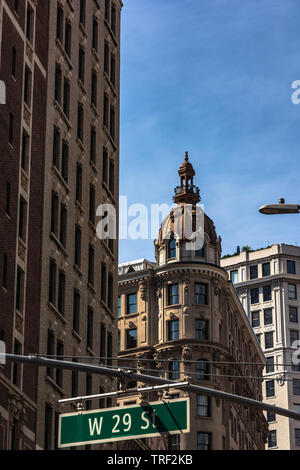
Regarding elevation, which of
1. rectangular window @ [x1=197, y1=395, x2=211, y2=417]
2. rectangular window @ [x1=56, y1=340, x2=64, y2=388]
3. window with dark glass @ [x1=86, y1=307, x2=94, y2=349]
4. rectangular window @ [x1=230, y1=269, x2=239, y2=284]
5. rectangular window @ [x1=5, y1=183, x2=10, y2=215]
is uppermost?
rectangular window @ [x1=230, y1=269, x2=239, y2=284]

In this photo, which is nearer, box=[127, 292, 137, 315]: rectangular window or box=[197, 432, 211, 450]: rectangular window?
box=[197, 432, 211, 450]: rectangular window

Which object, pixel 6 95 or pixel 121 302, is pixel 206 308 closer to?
pixel 121 302

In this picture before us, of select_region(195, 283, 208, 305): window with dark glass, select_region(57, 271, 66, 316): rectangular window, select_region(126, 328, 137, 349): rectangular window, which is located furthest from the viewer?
select_region(126, 328, 137, 349): rectangular window

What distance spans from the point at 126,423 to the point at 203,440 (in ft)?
214

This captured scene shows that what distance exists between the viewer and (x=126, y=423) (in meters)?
28.3

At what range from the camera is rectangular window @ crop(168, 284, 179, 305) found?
97.2 metres

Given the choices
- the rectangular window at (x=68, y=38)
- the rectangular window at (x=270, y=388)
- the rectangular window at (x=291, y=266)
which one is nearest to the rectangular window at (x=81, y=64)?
the rectangular window at (x=68, y=38)

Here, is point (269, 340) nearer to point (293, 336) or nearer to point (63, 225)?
point (293, 336)

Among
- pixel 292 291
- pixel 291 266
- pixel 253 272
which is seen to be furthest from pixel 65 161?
pixel 291 266

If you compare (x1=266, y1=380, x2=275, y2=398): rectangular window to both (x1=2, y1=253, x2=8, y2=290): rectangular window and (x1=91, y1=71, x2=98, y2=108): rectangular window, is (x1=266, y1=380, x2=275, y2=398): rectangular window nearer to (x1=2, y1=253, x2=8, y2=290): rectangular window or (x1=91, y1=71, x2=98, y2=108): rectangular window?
(x1=91, y1=71, x2=98, y2=108): rectangular window

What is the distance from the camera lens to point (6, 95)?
5069cm

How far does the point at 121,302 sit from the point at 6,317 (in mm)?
55071

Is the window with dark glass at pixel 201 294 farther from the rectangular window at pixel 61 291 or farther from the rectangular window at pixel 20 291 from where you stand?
the rectangular window at pixel 20 291

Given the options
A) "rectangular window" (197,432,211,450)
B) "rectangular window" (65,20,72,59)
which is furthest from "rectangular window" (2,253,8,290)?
"rectangular window" (197,432,211,450)
